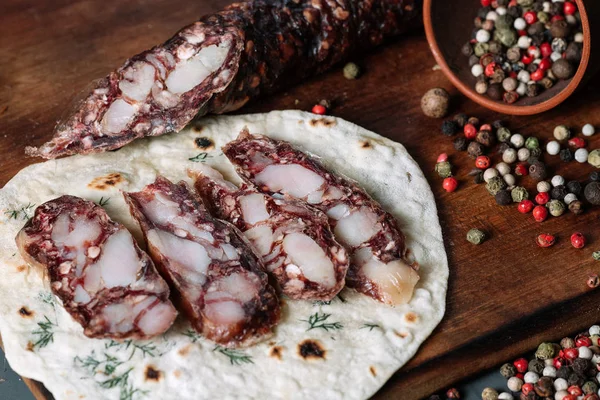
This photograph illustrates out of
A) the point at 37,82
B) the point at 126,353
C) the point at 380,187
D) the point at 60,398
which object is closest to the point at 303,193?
the point at 380,187

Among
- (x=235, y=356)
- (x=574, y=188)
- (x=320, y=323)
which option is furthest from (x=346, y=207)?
(x=574, y=188)

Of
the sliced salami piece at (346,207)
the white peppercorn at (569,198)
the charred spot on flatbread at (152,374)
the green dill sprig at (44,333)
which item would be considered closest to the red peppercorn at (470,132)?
the white peppercorn at (569,198)

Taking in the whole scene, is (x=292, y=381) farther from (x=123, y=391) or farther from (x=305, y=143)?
(x=305, y=143)

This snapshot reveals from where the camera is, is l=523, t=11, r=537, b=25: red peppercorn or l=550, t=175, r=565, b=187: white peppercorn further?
l=523, t=11, r=537, b=25: red peppercorn

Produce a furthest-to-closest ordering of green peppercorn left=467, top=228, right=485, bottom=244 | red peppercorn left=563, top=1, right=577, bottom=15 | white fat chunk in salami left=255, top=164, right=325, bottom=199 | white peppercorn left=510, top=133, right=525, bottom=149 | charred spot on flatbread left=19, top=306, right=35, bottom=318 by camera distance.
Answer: red peppercorn left=563, top=1, right=577, bottom=15, white peppercorn left=510, top=133, right=525, bottom=149, green peppercorn left=467, top=228, right=485, bottom=244, white fat chunk in salami left=255, top=164, right=325, bottom=199, charred spot on flatbread left=19, top=306, right=35, bottom=318

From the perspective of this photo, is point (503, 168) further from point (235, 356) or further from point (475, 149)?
point (235, 356)

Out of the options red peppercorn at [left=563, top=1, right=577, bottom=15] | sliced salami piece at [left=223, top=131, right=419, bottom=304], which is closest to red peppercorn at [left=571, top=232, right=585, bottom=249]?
sliced salami piece at [left=223, top=131, right=419, bottom=304]

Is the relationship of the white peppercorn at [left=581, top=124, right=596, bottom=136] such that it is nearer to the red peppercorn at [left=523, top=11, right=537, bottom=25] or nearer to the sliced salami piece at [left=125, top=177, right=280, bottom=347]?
the red peppercorn at [left=523, top=11, right=537, bottom=25]
